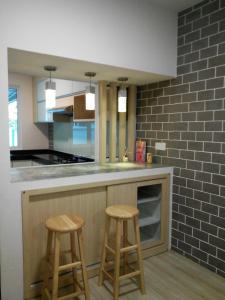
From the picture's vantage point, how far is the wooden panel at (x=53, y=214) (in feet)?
5.82

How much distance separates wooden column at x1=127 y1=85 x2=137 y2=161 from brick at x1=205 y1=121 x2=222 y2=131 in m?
0.91

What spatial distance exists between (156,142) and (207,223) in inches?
38.4

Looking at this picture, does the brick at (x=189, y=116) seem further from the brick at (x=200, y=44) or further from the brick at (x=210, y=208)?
the brick at (x=210, y=208)

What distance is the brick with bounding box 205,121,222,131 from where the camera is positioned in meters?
2.08

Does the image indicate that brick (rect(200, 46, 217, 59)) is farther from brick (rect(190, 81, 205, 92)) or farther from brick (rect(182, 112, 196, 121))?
brick (rect(182, 112, 196, 121))

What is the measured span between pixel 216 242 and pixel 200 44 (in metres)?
1.79

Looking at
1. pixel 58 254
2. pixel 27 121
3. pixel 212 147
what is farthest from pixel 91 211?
pixel 27 121

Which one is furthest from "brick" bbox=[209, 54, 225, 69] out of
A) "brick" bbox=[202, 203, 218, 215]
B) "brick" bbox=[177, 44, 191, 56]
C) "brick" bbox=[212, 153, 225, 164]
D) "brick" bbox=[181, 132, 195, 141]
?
"brick" bbox=[202, 203, 218, 215]

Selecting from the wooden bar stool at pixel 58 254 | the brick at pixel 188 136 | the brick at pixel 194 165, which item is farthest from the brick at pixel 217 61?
the wooden bar stool at pixel 58 254

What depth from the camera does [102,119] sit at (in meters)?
2.63

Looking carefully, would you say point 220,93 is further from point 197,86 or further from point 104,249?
point 104,249

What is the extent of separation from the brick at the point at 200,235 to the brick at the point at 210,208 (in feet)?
0.72

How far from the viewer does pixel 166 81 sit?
257 centimetres

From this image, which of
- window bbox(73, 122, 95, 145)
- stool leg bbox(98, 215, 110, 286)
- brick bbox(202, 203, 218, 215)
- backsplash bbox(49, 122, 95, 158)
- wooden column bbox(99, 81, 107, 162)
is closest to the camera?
stool leg bbox(98, 215, 110, 286)
